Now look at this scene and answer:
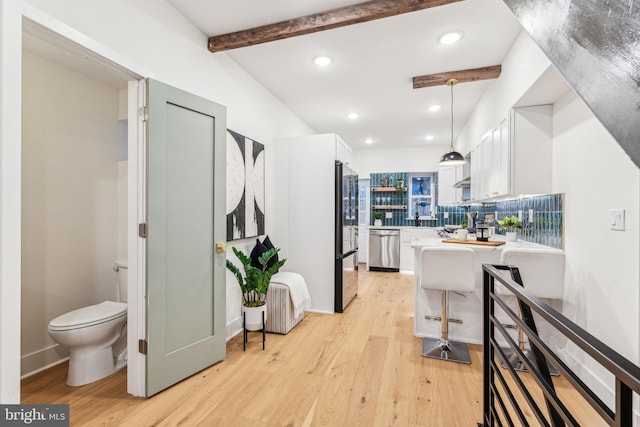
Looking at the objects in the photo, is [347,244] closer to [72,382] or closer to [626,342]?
[626,342]

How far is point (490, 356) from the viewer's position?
1.58 m

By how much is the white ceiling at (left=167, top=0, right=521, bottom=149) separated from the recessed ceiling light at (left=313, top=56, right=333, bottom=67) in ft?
0.18

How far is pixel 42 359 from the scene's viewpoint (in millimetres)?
2428

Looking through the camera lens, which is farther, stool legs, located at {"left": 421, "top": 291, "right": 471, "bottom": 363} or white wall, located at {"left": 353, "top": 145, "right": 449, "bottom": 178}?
white wall, located at {"left": 353, "top": 145, "right": 449, "bottom": 178}

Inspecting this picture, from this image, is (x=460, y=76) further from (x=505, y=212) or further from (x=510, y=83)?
(x=505, y=212)

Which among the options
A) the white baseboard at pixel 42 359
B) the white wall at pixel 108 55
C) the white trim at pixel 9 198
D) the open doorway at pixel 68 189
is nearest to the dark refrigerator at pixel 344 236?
the white wall at pixel 108 55

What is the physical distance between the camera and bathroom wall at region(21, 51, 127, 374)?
2.44 metres

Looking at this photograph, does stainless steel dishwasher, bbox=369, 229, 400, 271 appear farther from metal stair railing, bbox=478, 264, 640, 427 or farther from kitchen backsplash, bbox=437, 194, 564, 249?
metal stair railing, bbox=478, 264, 640, 427

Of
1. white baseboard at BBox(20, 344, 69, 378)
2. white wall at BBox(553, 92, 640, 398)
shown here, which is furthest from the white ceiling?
white baseboard at BBox(20, 344, 69, 378)

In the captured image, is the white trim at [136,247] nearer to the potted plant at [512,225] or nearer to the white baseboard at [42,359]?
the white baseboard at [42,359]

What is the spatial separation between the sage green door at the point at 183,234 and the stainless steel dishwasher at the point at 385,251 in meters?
4.59

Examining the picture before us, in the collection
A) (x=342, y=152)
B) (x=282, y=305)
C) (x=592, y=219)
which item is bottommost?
(x=282, y=305)

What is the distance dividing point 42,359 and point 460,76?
15.6 ft

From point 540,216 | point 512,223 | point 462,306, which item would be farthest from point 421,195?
point 462,306
